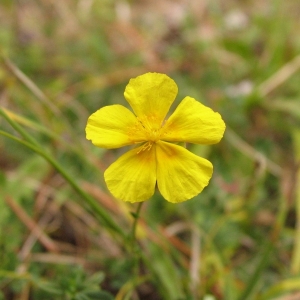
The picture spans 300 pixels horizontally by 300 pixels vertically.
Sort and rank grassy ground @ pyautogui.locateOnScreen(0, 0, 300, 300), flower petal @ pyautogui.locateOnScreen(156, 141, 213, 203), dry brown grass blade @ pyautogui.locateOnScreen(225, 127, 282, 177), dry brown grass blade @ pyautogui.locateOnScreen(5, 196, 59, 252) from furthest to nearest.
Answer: dry brown grass blade @ pyautogui.locateOnScreen(225, 127, 282, 177)
dry brown grass blade @ pyautogui.locateOnScreen(5, 196, 59, 252)
grassy ground @ pyautogui.locateOnScreen(0, 0, 300, 300)
flower petal @ pyautogui.locateOnScreen(156, 141, 213, 203)

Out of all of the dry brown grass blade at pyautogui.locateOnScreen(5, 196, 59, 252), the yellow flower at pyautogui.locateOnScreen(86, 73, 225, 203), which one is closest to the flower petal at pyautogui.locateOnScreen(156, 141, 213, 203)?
the yellow flower at pyautogui.locateOnScreen(86, 73, 225, 203)

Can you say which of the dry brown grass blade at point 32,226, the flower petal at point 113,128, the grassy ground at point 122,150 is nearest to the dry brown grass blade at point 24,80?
the grassy ground at point 122,150

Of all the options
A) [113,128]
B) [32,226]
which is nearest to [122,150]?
[32,226]

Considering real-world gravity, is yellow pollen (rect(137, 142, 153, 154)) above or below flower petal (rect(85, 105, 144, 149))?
below

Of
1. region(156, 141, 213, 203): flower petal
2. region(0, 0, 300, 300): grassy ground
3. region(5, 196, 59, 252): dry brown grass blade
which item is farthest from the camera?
region(5, 196, 59, 252): dry brown grass blade

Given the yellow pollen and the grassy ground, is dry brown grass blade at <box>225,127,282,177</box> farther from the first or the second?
the yellow pollen

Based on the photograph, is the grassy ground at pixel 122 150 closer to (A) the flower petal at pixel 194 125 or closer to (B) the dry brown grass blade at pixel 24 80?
(B) the dry brown grass blade at pixel 24 80

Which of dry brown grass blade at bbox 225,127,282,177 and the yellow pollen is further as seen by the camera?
dry brown grass blade at bbox 225,127,282,177
